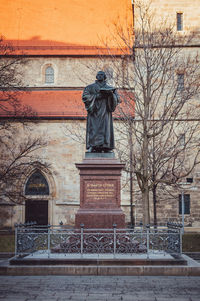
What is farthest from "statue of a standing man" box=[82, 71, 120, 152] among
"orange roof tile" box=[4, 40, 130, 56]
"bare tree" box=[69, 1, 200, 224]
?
"orange roof tile" box=[4, 40, 130, 56]

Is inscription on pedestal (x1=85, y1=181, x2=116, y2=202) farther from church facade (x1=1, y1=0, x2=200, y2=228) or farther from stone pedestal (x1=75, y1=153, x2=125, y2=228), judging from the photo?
church facade (x1=1, y1=0, x2=200, y2=228)

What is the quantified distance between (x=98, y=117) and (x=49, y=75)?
15.4 m

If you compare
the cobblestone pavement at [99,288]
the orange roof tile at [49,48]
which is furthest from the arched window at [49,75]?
the cobblestone pavement at [99,288]

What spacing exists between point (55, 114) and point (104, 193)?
1324 centimetres

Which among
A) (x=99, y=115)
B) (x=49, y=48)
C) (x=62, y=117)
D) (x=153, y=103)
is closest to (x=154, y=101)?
(x=153, y=103)

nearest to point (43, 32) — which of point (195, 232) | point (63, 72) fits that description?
point (63, 72)

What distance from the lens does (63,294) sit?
6.01 metres

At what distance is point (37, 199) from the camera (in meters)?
22.0

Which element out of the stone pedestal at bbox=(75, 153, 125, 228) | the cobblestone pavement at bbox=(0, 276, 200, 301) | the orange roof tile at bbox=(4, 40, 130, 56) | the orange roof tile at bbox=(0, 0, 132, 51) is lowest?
the cobblestone pavement at bbox=(0, 276, 200, 301)

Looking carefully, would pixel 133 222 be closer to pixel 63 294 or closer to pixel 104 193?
pixel 104 193

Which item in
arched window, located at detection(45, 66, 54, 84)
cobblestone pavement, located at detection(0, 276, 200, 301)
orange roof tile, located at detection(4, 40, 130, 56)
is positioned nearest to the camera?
cobblestone pavement, located at detection(0, 276, 200, 301)

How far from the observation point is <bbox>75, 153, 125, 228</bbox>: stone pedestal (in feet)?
28.9

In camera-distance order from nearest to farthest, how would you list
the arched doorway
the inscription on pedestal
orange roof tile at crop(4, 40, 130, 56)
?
the inscription on pedestal, the arched doorway, orange roof tile at crop(4, 40, 130, 56)

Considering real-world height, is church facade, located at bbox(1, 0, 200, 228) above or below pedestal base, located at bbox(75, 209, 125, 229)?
above
